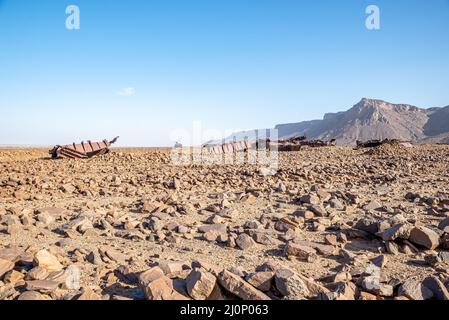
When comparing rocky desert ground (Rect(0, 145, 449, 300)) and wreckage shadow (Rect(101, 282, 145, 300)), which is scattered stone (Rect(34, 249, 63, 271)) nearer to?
rocky desert ground (Rect(0, 145, 449, 300))

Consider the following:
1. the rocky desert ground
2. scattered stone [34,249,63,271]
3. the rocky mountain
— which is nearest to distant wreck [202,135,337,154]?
the rocky desert ground

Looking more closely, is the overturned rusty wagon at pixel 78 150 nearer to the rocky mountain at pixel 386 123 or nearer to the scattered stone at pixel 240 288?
the scattered stone at pixel 240 288

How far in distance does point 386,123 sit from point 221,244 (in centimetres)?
11960

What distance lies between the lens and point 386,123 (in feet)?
362

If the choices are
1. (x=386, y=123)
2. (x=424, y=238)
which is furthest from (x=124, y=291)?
(x=386, y=123)

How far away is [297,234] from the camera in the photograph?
417 centimetres

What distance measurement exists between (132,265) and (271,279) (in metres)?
1.39

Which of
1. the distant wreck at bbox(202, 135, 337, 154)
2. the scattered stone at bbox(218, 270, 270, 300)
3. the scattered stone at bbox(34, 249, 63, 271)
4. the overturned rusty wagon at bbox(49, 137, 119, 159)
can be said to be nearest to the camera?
the scattered stone at bbox(218, 270, 270, 300)

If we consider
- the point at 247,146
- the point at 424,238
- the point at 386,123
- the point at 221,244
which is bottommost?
the point at 221,244

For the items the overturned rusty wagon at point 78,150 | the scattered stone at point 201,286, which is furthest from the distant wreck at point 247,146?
the scattered stone at point 201,286

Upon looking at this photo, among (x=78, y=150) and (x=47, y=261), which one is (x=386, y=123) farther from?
(x=47, y=261)

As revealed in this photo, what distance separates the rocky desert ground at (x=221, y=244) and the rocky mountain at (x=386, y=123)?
301 feet

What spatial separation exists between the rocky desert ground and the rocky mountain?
91.7 m

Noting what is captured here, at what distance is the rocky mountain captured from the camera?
10350 cm
